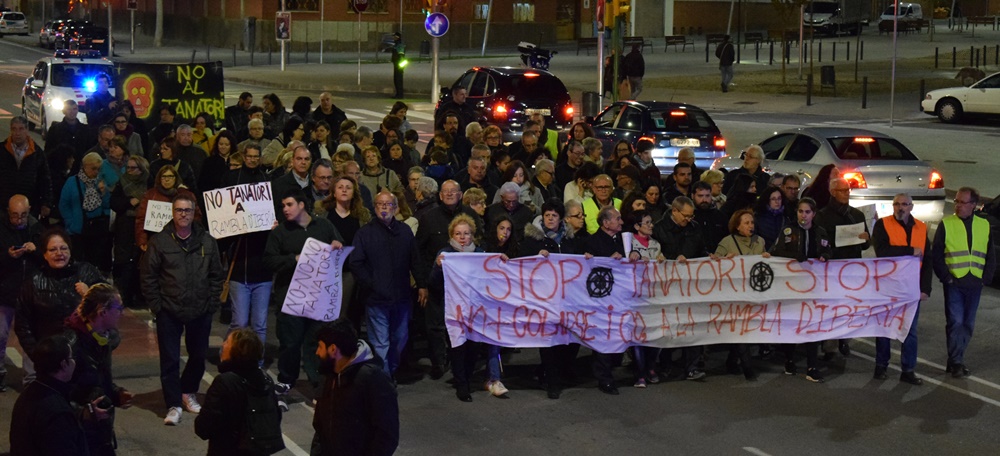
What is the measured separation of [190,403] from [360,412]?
389 cm

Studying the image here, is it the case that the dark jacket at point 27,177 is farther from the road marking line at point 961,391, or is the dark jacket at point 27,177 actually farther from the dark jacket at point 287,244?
the road marking line at point 961,391

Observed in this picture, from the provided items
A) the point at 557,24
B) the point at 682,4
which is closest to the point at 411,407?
the point at 557,24

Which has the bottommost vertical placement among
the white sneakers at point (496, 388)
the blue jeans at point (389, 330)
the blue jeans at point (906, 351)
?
the white sneakers at point (496, 388)

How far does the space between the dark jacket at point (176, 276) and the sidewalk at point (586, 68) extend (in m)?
27.2

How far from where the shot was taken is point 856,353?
12953mm

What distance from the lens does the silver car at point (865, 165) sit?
1855 cm

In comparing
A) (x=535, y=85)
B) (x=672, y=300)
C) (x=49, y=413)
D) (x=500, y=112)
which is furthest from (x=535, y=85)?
(x=49, y=413)

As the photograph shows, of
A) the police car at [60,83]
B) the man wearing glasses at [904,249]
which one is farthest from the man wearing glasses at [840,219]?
the police car at [60,83]

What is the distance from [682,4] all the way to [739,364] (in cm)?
7059

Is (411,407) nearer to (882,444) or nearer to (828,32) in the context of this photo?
(882,444)

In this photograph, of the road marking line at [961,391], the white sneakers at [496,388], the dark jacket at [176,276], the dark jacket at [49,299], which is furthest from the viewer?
the road marking line at [961,391]

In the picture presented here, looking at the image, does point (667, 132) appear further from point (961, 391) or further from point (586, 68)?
point (586, 68)

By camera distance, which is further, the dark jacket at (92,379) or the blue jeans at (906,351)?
the blue jeans at (906,351)

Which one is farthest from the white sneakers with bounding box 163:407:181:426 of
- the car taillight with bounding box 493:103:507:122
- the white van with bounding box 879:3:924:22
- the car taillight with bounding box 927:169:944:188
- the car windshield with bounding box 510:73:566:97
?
the white van with bounding box 879:3:924:22
